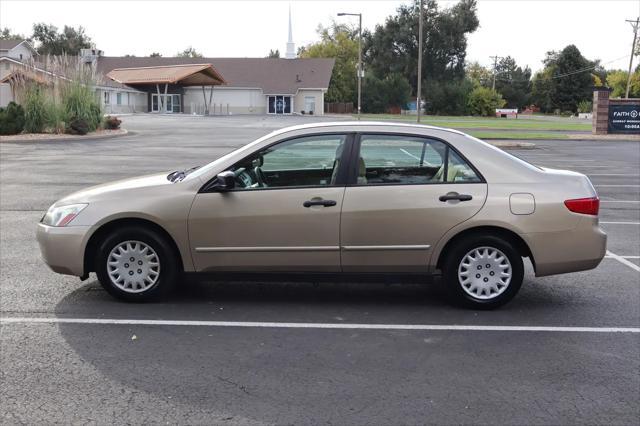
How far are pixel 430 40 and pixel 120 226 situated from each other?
9319 centimetres

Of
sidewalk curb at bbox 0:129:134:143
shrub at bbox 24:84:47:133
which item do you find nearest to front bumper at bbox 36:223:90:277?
sidewalk curb at bbox 0:129:134:143

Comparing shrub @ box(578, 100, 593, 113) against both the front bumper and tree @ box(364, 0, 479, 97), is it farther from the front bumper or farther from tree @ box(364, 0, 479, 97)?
the front bumper

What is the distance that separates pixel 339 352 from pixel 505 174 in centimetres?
223

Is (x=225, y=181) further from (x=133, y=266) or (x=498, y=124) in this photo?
(x=498, y=124)

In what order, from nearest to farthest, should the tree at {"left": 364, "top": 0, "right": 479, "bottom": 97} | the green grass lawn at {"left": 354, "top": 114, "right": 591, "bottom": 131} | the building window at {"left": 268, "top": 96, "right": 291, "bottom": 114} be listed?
the green grass lawn at {"left": 354, "top": 114, "right": 591, "bottom": 131}
the building window at {"left": 268, "top": 96, "right": 291, "bottom": 114}
the tree at {"left": 364, "top": 0, "right": 479, "bottom": 97}

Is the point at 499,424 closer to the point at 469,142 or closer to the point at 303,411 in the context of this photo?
the point at 303,411

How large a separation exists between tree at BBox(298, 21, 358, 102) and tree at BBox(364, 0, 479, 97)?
14.4ft

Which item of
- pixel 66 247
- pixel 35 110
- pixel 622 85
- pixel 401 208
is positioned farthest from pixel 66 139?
pixel 622 85

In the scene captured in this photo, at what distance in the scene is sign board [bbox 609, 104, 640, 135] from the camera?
3934 centimetres

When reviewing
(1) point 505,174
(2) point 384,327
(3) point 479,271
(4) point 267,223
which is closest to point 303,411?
(2) point 384,327

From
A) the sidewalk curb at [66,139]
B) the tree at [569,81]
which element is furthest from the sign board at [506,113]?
the sidewalk curb at [66,139]

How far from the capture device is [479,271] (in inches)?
232

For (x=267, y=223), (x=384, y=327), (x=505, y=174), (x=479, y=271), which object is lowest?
(x=384, y=327)

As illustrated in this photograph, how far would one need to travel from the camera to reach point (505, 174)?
5914mm
